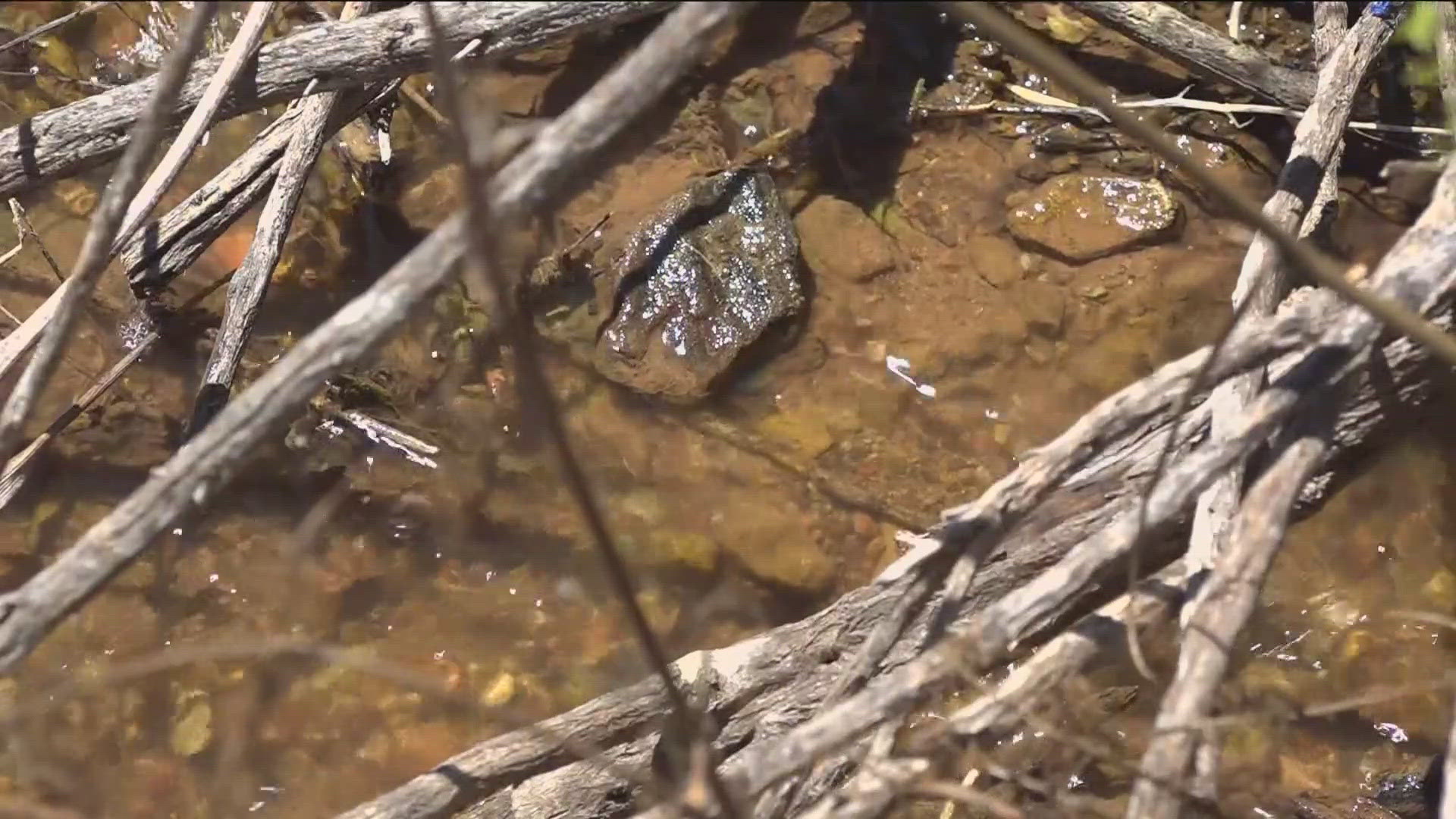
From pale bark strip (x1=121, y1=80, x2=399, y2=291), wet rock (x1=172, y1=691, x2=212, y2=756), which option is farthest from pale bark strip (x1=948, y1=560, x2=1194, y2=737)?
pale bark strip (x1=121, y1=80, x2=399, y2=291)

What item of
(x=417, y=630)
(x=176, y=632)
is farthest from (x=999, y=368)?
(x=176, y=632)

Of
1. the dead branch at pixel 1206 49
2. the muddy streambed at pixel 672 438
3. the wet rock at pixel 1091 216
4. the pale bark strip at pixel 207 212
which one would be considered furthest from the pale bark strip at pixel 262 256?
the dead branch at pixel 1206 49

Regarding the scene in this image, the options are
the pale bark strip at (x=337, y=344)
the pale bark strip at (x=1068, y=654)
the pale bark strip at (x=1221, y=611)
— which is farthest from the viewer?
the pale bark strip at (x=1068, y=654)

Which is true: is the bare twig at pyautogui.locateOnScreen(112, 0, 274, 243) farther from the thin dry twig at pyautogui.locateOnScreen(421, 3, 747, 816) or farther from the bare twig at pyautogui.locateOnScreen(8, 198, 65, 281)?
the thin dry twig at pyautogui.locateOnScreen(421, 3, 747, 816)

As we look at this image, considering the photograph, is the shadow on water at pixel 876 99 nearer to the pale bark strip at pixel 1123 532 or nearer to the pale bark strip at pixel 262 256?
the pale bark strip at pixel 262 256

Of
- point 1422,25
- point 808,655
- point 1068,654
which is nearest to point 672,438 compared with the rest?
point 808,655
